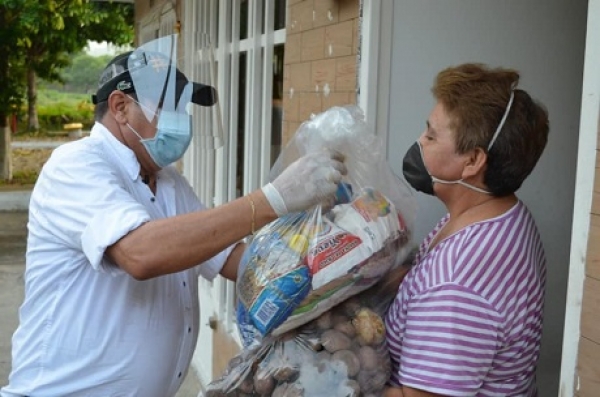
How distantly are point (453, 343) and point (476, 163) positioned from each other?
46 centimetres

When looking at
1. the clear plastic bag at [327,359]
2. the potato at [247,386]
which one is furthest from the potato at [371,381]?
the potato at [247,386]

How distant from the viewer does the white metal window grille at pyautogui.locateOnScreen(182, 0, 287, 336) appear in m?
4.53

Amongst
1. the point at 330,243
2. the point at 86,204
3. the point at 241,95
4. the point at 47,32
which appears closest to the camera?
the point at 330,243

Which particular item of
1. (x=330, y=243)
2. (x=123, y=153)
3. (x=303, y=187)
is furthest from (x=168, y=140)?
(x=330, y=243)

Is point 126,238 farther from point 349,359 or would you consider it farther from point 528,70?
point 528,70

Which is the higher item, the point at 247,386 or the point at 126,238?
the point at 126,238

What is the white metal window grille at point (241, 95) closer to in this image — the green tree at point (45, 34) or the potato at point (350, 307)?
the potato at point (350, 307)

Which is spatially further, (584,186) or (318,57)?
(318,57)

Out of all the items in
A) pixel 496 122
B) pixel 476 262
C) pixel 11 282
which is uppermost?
pixel 496 122

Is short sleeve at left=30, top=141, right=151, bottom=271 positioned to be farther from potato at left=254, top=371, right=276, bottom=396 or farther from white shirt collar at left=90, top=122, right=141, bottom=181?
potato at left=254, top=371, right=276, bottom=396

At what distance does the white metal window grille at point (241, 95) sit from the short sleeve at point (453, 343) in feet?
8.28

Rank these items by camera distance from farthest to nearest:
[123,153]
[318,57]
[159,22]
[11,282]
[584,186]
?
[11,282], [159,22], [318,57], [123,153], [584,186]

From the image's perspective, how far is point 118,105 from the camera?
2.33m

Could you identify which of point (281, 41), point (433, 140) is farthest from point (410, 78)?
point (281, 41)
